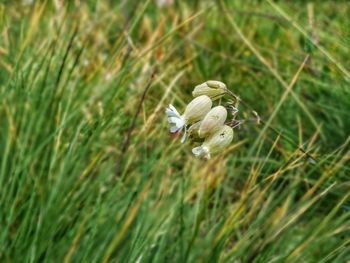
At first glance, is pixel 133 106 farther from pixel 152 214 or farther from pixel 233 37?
pixel 233 37

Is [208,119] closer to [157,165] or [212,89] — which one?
[212,89]

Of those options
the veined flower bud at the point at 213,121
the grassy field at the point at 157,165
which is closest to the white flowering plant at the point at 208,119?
the veined flower bud at the point at 213,121

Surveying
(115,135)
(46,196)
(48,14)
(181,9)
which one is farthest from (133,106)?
(181,9)

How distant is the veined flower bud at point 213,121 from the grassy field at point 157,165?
4.7 inches

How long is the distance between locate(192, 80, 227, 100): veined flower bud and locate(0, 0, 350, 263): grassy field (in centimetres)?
12

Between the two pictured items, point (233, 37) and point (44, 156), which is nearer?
point (44, 156)

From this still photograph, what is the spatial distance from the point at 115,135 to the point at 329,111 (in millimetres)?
655

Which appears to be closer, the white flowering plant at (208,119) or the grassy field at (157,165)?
the white flowering plant at (208,119)

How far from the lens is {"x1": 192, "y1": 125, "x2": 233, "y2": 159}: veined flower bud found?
1.35 metres

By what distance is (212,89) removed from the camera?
1381 mm

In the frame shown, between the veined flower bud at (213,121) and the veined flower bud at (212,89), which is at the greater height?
the veined flower bud at (212,89)

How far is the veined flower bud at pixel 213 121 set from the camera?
135 cm

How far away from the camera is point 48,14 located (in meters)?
3.12

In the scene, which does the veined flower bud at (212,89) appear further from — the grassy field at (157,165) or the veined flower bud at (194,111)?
the grassy field at (157,165)
